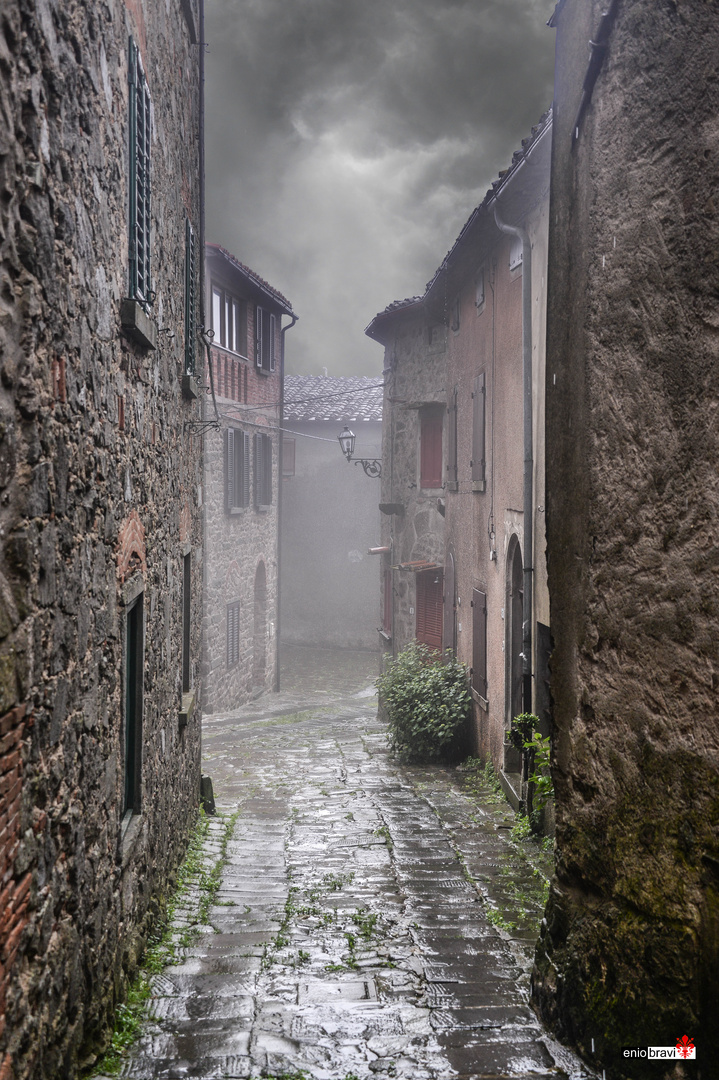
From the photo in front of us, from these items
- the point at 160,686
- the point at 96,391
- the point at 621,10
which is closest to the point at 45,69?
the point at 96,391

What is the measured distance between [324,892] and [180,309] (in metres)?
4.50

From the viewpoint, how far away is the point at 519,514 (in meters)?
8.80

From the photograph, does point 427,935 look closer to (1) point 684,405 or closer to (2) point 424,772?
(1) point 684,405

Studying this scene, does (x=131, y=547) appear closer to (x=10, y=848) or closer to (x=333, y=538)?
(x=10, y=848)

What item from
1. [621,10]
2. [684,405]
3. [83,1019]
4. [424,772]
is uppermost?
[621,10]

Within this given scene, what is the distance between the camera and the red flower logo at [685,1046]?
120 inches

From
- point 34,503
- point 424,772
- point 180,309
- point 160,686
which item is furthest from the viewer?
point 424,772

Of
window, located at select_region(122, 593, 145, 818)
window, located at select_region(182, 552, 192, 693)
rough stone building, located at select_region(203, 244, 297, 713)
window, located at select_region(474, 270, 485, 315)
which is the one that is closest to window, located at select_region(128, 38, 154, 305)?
window, located at select_region(122, 593, 145, 818)

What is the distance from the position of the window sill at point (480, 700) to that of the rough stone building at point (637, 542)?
6.66 m

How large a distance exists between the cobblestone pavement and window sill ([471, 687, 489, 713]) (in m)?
0.87

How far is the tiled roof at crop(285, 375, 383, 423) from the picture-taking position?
26.5m

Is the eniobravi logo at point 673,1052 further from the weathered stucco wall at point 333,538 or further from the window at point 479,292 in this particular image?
the weathered stucco wall at point 333,538

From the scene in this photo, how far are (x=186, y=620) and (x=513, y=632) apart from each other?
3.32 meters

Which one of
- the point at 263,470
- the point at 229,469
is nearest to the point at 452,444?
the point at 229,469
